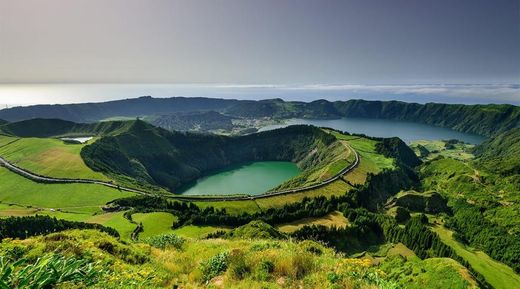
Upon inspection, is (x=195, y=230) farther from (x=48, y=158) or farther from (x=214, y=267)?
(x=48, y=158)

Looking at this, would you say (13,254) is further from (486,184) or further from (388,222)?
(486,184)

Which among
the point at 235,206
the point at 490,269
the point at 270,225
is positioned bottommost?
the point at 490,269

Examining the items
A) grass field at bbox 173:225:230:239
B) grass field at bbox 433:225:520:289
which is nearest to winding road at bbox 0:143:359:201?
grass field at bbox 173:225:230:239

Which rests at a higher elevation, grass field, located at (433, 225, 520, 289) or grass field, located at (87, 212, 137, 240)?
grass field, located at (87, 212, 137, 240)

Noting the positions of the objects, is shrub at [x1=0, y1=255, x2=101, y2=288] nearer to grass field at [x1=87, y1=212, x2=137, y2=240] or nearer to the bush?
the bush

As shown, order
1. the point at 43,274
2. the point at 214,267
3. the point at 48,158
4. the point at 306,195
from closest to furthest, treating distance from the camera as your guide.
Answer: the point at 43,274 < the point at 214,267 < the point at 306,195 < the point at 48,158

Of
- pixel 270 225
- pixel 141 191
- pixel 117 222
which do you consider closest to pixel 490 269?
pixel 270 225

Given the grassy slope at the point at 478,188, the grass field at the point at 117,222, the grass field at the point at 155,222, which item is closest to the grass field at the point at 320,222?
the grass field at the point at 155,222

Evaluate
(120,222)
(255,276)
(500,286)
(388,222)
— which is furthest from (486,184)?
(255,276)
